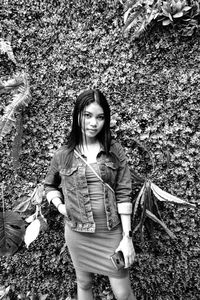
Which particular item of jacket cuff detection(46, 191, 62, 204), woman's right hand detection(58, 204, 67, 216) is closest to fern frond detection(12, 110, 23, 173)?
jacket cuff detection(46, 191, 62, 204)

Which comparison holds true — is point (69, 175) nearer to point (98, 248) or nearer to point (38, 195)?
point (98, 248)

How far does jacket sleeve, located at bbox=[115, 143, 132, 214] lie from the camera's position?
1.69 m

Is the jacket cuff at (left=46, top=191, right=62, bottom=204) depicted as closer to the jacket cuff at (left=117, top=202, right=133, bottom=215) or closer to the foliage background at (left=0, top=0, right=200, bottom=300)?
the jacket cuff at (left=117, top=202, right=133, bottom=215)

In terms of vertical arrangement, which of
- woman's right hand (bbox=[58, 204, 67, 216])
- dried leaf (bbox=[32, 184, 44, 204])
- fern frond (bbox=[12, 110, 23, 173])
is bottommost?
dried leaf (bbox=[32, 184, 44, 204])

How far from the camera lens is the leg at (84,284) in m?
1.82

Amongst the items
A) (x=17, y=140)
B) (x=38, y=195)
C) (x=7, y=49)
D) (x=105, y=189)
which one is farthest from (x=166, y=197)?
(x=7, y=49)

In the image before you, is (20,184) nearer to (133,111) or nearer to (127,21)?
(133,111)

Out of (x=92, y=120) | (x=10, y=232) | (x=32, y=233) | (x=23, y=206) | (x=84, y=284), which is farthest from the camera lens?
(x=23, y=206)

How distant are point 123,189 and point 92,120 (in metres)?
0.45

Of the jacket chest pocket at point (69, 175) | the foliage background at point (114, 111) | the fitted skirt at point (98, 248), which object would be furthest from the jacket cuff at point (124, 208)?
the foliage background at point (114, 111)

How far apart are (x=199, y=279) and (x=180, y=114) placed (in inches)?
53.3

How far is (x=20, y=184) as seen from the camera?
2.51m

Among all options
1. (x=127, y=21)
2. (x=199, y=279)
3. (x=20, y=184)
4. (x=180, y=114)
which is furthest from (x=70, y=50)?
(x=199, y=279)

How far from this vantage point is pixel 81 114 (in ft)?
5.46
